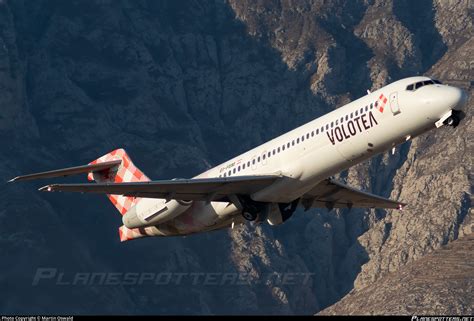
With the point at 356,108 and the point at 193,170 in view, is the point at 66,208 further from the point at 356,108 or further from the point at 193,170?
the point at 356,108

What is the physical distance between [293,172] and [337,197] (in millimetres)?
7659

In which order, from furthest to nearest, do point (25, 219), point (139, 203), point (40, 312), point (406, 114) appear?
point (25, 219), point (40, 312), point (139, 203), point (406, 114)

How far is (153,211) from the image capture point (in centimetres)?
6350

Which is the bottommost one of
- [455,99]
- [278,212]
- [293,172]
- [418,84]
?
[278,212]

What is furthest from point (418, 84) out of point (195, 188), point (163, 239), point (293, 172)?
point (163, 239)

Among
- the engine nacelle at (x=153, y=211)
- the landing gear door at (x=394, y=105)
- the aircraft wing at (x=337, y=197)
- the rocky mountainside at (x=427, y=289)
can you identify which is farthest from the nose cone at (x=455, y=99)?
the rocky mountainside at (x=427, y=289)

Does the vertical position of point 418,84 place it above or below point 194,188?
above

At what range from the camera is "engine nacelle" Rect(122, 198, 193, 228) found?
62.6 metres

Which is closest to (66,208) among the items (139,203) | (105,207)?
(105,207)

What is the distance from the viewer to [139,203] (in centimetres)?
6525

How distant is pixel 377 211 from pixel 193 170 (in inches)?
1180

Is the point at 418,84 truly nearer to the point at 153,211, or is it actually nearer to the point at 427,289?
the point at 153,211

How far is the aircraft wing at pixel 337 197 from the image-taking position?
62656 millimetres

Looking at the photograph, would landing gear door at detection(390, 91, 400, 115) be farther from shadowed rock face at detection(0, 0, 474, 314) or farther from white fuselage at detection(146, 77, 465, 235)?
shadowed rock face at detection(0, 0, 474, 314)
